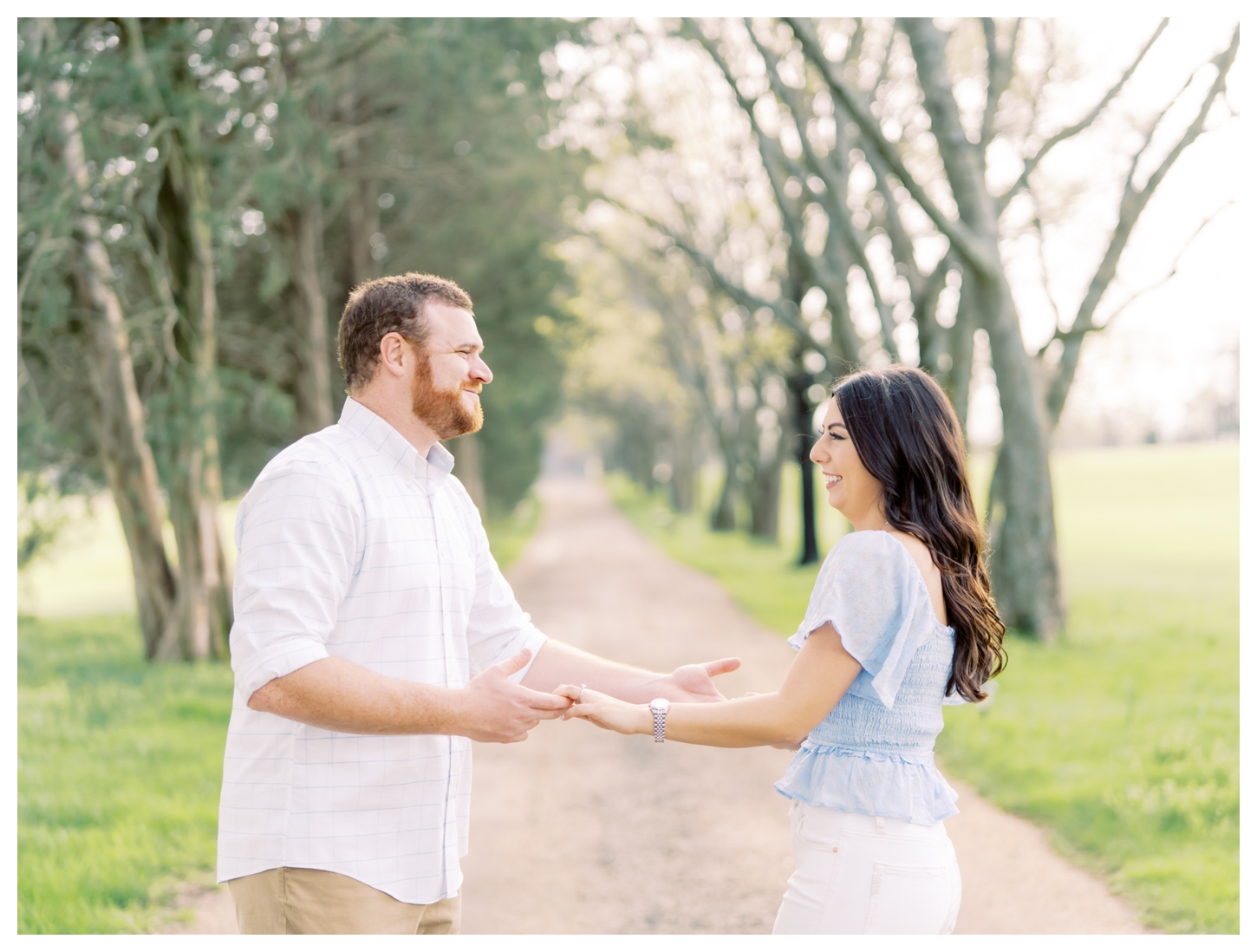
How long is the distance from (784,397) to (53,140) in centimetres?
1959

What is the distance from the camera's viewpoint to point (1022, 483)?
37.7ft

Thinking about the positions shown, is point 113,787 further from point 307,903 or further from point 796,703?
point 796,703

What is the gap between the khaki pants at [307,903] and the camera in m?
2.52

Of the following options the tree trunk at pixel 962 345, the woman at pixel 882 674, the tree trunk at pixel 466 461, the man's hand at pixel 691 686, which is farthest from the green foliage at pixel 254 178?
the woman at pixel 882 674

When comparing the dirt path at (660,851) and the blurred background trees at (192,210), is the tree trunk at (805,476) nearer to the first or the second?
the blurred background trees at (192,210)

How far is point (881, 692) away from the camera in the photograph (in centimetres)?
246

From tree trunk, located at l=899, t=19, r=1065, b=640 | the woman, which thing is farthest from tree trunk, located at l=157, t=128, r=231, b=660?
the woman

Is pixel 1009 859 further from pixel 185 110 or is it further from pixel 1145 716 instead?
pixel 185 110

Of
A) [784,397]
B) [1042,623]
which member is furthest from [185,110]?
[784,397]

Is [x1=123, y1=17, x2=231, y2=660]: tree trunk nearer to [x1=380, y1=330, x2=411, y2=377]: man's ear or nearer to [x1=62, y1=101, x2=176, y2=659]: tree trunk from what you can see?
[x1=62, y1=101, x2=176, y2=659]: tree trunk

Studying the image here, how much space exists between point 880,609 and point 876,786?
0.43 m

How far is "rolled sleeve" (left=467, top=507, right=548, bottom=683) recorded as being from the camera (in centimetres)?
328

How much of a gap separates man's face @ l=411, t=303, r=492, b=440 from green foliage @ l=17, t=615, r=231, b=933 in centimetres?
309

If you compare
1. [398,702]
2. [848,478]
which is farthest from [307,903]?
[848,478]
